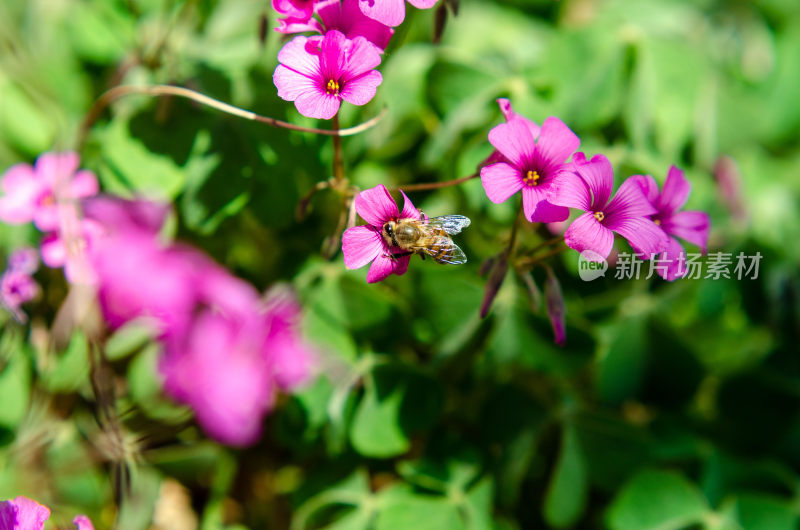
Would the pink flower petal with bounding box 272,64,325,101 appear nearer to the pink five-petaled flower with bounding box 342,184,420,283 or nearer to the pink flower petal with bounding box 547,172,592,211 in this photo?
the pink five-petaled flower with bounding box 342,184,420,283

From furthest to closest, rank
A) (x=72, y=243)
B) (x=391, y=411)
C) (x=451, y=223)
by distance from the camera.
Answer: (x=391, y=411) → (x=72, y=243) → (x=451, y=223)

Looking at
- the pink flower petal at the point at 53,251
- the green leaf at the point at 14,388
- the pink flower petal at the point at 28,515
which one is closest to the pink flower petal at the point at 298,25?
the pink flower petal at the point at 53,251

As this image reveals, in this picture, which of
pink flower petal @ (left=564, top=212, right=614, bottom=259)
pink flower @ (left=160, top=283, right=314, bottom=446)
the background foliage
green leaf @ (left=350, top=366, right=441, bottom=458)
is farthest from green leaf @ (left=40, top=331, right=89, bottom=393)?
pink flower petal @ (left=564, top=212, right=614, bottom=259)

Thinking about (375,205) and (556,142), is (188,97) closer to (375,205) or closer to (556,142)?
(375,205)

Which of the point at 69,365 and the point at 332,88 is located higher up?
the point at 332,88

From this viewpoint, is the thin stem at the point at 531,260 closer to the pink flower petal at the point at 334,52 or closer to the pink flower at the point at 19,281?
the pink flower petal at the point at 334,52

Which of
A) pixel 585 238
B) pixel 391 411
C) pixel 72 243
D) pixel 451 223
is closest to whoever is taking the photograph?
pixel 585 238

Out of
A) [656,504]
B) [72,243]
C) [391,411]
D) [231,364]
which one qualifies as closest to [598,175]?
[231,364]
